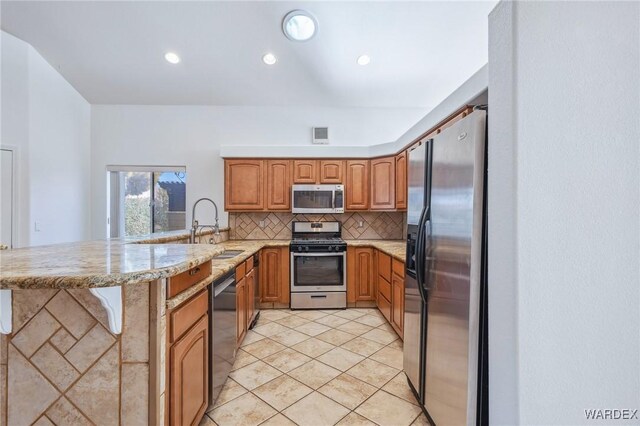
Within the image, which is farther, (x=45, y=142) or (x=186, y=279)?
(x=45, y=142)

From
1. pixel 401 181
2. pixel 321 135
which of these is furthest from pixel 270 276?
pixel 321 135

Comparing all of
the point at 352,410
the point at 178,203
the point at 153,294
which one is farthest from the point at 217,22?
the point at 352,410

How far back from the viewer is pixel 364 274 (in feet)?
12.0

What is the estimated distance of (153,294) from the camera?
1.09 metres

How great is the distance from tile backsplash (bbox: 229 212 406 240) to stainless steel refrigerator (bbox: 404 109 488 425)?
235 centimetres

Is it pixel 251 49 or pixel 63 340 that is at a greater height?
pixel 251 49

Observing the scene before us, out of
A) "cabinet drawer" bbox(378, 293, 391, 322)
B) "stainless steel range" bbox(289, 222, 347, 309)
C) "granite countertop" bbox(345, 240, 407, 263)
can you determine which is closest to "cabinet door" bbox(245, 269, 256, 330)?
"stainless steel range" bbox(289, 222, 347, 309)

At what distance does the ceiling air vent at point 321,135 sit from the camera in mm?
4219

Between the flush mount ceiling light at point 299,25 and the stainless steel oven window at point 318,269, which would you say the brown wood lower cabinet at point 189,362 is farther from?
the flush mount ceiling light at point 299,25

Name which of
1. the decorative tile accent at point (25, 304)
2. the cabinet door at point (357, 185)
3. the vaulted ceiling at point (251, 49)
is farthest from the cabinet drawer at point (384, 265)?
the decorative tile accent at point (25, 304)

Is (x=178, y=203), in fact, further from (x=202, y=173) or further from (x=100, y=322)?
(x=100, y=322)

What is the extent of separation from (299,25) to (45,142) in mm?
3401

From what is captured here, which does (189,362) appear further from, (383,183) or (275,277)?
(383,183)

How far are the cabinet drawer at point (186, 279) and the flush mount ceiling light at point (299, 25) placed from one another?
2730 millimetres
